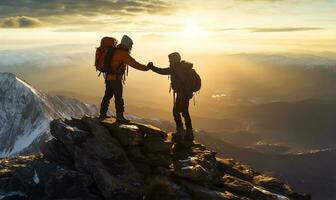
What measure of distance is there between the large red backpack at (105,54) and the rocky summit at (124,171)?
4.32 meters

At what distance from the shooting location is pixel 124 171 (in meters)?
38.8

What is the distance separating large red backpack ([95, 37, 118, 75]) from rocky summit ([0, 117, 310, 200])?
432 centimetres

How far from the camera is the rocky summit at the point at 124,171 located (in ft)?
124

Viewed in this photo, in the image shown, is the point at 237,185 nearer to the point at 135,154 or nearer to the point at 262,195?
the point at 262,195

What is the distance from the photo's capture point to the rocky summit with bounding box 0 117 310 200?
37.9 metres

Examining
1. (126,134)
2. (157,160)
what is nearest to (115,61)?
(126,134)

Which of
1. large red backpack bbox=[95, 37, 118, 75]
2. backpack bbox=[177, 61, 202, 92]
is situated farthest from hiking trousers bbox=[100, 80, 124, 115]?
backpack bbox=[177, 61, 202, 92]

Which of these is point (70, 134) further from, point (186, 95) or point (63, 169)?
point (186, 95)

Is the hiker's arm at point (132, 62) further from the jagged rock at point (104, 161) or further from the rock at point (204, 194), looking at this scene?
the rock at point (204, 194)

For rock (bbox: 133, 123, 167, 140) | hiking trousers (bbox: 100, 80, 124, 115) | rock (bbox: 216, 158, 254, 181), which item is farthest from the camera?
rock (bbox: 216, 158, 254, 181)

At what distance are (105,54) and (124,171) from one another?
29.8 feet

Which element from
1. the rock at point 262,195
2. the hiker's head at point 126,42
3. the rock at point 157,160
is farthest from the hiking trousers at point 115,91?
the rock at point 262,195

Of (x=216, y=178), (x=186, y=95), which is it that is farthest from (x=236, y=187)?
(x=186, y=95)

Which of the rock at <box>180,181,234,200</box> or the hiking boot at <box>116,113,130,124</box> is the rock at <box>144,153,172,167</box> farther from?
the hiking boot at <box>116,113,130,124</box>
